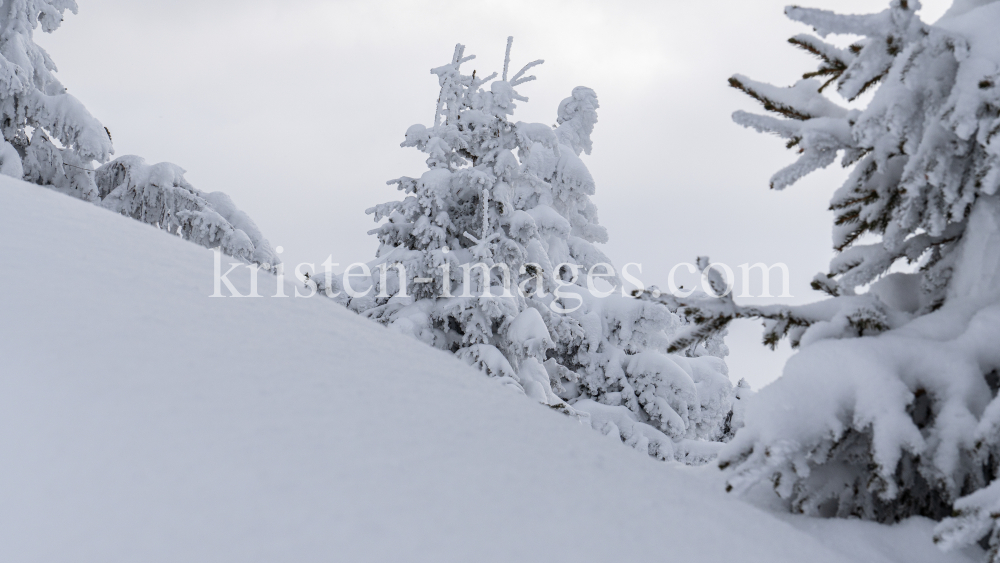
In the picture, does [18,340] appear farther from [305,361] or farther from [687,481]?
[687,481]

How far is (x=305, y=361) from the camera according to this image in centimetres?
222

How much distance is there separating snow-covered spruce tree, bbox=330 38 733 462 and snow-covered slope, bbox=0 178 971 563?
701cm

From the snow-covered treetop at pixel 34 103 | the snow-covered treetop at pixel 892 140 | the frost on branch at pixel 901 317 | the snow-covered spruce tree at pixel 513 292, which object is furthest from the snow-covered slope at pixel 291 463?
the snow-covered treetop at pixel 34 103

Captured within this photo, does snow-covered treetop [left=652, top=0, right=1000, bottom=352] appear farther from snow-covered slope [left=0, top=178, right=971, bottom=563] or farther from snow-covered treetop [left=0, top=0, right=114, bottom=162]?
snow-covered treetop [left=0, top=0, right=114, bottom=162]

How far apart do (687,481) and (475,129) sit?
984cm

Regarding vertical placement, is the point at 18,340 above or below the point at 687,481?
above

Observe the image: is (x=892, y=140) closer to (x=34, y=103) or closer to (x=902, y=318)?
(x=902, y=318)

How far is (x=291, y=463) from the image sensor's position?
162 cm

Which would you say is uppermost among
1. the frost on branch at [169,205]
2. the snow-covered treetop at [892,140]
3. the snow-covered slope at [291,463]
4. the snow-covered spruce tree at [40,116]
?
the snow-covered spruce tree at [40,116]

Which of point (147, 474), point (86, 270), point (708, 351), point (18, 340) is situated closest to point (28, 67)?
point (86, 270)

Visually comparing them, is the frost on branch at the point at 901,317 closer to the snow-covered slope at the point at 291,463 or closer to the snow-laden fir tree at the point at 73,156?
the snow-covered slope at the point at 291,463

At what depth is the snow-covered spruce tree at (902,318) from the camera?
74.0 inches

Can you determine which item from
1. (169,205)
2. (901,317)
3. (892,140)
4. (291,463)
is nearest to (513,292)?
(169,205)

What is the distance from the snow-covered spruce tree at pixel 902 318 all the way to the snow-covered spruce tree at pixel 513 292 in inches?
275
